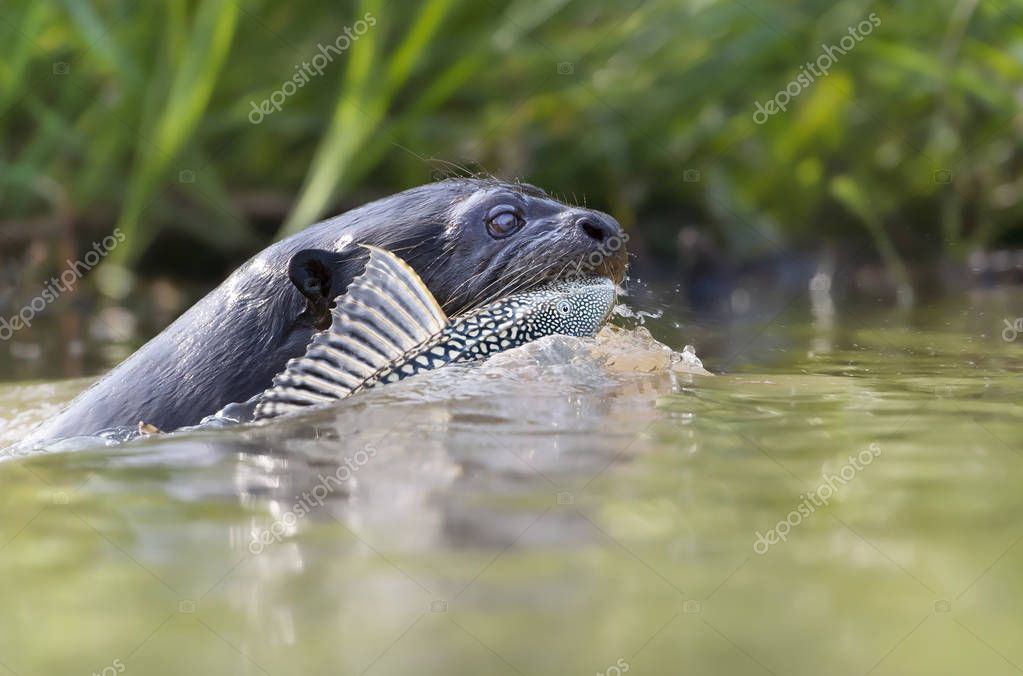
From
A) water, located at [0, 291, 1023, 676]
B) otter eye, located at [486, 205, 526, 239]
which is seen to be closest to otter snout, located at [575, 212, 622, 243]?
otter eye, located at [486, 205, 526, 239]

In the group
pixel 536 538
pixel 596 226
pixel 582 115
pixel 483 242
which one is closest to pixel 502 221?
pixel 483 242

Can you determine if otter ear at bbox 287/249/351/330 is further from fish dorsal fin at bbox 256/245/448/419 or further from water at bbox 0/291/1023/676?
water at bbox 0/291/1023/676

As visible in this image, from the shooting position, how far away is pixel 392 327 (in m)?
3.46

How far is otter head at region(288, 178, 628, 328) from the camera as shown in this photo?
12.2ft

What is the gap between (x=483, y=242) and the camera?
3799 millimetres

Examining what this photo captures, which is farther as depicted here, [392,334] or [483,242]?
[483,242]

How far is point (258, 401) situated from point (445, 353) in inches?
20.5

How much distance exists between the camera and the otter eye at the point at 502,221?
381 centimetres

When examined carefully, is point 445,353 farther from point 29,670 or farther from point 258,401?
point 29,670

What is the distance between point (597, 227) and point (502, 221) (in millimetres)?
287

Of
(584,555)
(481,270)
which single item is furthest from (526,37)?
(584,555)

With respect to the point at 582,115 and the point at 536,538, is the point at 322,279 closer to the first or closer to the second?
the point at 536,538

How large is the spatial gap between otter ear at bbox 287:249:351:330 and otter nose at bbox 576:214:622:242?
0.72 metres

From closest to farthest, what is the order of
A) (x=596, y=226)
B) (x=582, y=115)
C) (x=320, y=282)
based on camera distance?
(x=320, y=282) < (x=596, y=226) < (x=582, y=115)
